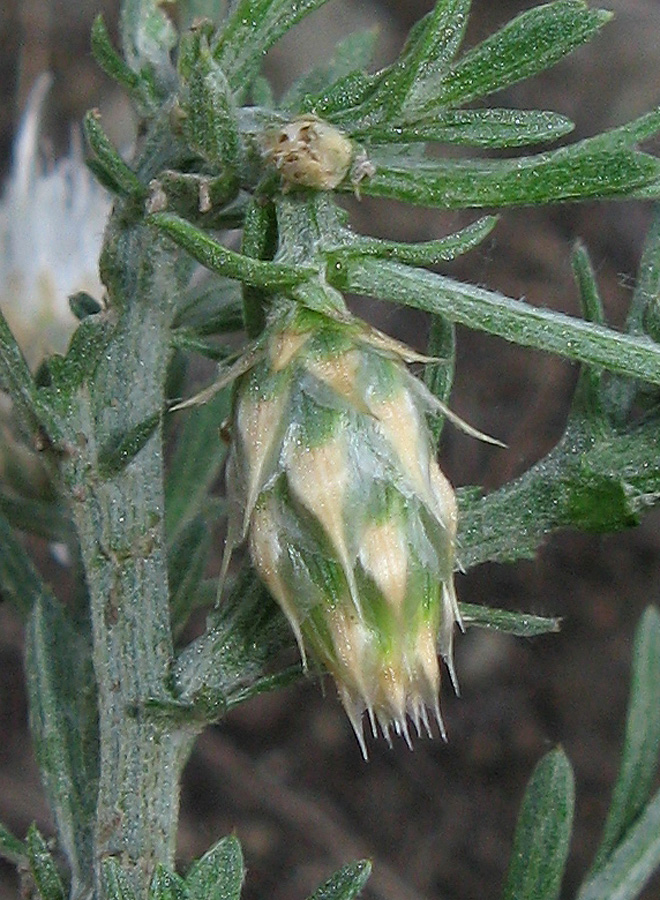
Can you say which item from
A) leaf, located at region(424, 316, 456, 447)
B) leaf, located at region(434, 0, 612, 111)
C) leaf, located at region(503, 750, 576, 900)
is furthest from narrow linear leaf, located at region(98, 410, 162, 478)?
leaf, located at region(503, 750, 576, 900)

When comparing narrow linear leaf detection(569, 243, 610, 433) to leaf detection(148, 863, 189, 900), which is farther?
narrow linear leaf detection(569, 243, 610, 433)

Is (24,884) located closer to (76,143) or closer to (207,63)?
(207,63)

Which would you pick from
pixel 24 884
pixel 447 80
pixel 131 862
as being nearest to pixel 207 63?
pixel 447 80

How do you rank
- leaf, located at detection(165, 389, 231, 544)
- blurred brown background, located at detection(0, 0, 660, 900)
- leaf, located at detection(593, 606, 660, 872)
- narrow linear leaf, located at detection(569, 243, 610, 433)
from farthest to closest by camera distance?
blurred brown background, located at detection(0, 0, 660, 900)
leaf, located at detection(165, 389, 231, 544)
leaf, located at detection(593, 606, 660, 872)
narrow linear leaf, located at detection(569, 243, 610, 433)

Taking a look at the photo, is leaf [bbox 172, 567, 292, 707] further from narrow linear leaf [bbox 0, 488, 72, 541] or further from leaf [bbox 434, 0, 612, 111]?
narrow linear leaf [bbox 0, 488, 72, 541]

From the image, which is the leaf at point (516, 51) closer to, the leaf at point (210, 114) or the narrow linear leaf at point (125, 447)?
the leaf at point (210, 114)

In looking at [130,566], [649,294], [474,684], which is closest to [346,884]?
[130,566]
